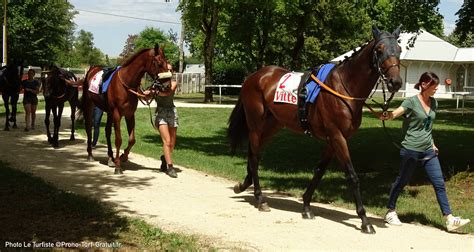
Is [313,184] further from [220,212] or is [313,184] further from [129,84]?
[129,84]

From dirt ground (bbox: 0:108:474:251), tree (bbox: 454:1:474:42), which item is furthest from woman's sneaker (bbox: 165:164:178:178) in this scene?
tree (bbox: 454:1:474:42)

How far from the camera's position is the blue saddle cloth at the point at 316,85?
699 cm

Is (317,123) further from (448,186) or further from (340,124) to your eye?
(448,186)

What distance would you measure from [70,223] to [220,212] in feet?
6.78

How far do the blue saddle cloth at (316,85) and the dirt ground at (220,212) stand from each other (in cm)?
161

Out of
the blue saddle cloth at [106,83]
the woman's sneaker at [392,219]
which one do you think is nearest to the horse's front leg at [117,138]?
the blue saddle cloth at [106,83]

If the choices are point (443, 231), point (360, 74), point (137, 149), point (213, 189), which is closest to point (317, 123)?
point (360, 74)

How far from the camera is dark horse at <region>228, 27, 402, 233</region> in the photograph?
20.8ft

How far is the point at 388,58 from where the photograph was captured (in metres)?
6.18

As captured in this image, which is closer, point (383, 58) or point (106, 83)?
point (383, 58)

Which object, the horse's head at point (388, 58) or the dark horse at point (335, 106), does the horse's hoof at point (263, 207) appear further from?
the horse's head at point (388, 58)

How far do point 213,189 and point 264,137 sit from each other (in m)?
1.50

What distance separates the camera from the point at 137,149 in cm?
1374

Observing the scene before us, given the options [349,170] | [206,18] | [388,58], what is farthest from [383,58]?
[206,18]
